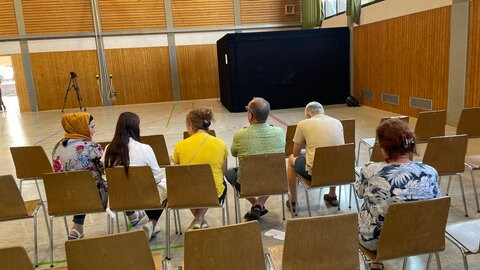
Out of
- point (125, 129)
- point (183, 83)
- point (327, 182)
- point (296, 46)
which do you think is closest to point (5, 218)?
point (125, 129)

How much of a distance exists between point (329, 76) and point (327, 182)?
8.66 meters

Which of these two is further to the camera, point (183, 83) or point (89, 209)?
point (183, 83)

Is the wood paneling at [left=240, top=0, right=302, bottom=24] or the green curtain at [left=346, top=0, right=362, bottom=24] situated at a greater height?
the wood paneling at [left=240, top=0, right=302, bottom=24]

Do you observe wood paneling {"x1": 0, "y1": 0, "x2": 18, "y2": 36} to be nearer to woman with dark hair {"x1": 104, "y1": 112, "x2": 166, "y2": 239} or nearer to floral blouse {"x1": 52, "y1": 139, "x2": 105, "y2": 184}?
floral blouse {"x1": 52, "y1": 139, "x2": 105, "y2": 184}

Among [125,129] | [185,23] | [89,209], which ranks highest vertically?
[185,23]

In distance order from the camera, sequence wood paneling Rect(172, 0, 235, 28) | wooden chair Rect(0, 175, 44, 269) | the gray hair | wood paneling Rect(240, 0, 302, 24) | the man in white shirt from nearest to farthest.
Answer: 1. wooden chair Rect(0, 175, 44, 269)
2. the man in white shirt
3. the gray hair
4. wood paneling Rect(172, 0, 235, 28)
5. wood paneling Rect(240, 0, 302, 24)

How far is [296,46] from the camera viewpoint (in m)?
10.9

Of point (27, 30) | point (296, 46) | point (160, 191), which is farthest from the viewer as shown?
point (27, 30)

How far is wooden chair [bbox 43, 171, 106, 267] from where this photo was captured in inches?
107

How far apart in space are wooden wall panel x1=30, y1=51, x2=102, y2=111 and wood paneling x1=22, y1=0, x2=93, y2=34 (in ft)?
2.87

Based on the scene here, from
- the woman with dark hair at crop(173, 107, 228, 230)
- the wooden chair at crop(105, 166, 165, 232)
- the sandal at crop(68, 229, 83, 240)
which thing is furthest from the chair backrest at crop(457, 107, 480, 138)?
the sandal at crop(68, 229, 83, 240)

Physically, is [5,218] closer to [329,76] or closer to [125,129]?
[125,129]

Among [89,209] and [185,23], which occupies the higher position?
[185,23]

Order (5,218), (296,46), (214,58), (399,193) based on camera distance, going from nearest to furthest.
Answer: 1. (399,193)
2. (5,218)
3. (296,46)
4. (214,58)
